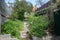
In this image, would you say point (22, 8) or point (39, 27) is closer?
point (39, 27)

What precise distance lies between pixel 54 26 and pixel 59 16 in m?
0.87

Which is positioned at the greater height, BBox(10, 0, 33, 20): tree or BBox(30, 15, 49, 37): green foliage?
BBox(10, 0, 33, 20): tree

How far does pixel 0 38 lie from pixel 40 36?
338cm

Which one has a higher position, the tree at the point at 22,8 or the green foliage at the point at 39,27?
the tree at the point at 22,8

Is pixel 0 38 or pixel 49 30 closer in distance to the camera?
pixel 0 38

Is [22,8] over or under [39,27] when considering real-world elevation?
over

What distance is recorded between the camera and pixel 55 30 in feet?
40.0

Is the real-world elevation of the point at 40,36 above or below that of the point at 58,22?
below

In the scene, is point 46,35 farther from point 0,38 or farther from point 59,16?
point 0,38

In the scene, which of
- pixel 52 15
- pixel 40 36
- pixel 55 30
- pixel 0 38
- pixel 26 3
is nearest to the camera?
pixel 0 38

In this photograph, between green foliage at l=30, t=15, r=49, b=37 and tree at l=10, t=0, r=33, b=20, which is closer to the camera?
green foliage at l=30, t=15, r=49, b=37

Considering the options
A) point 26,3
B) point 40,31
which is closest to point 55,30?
point 40,31

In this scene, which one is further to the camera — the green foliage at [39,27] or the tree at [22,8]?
the tree at [22,8]

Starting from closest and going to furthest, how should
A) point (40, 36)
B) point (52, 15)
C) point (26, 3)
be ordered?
point (40, 36) → point (52, 15) → point (26, 3)
